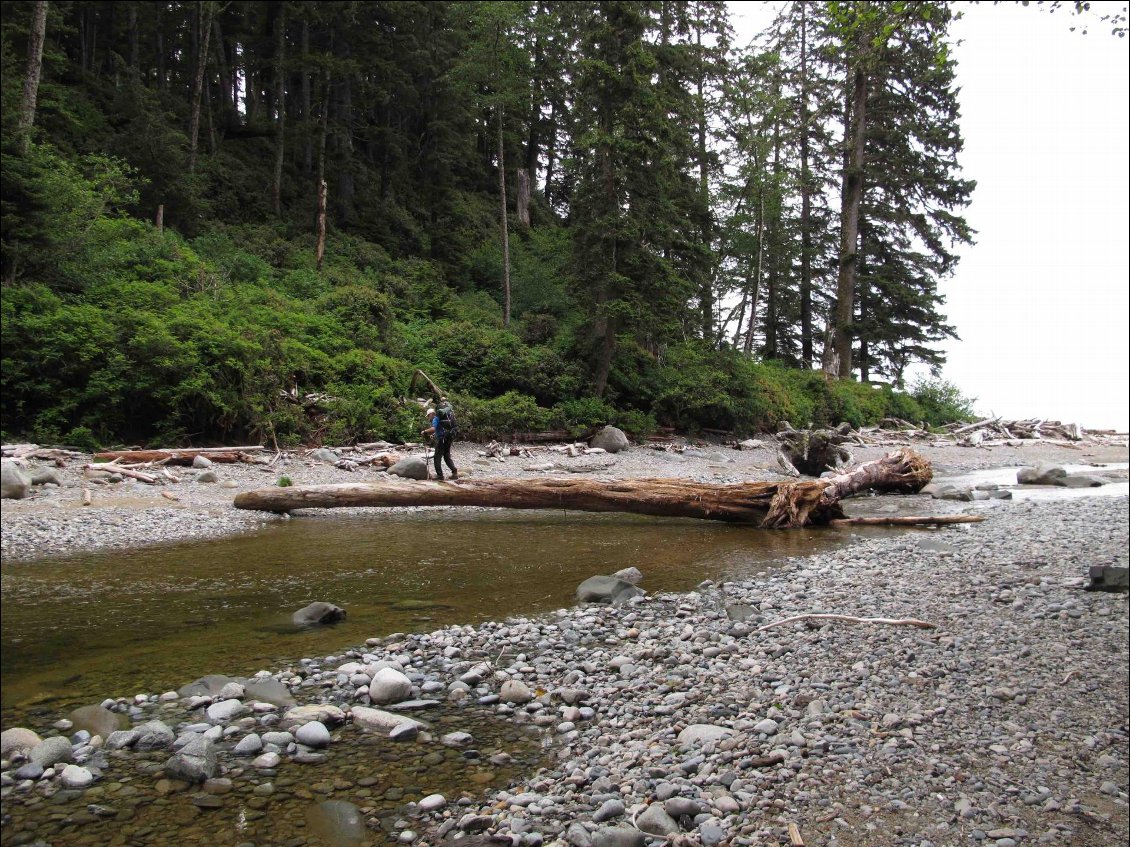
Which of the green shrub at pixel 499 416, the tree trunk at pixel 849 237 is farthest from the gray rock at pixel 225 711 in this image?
the tree trunk at pixel 849 237

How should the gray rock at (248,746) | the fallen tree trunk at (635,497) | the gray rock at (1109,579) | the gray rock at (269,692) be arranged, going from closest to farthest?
the gray rock at (248,746) → the gray rock at (269,692) → the gray rock at (1109,579) → the fallen tree trunk at (635,497)

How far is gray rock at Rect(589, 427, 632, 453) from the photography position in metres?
17.9

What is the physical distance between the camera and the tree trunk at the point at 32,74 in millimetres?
1722

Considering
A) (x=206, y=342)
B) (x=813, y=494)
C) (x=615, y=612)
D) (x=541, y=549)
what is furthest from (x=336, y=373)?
(x=813, y=494)

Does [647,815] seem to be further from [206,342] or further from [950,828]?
[206,342]

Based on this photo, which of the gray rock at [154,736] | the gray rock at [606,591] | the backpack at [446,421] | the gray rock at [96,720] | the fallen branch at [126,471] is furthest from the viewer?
the backpack at [446,421]

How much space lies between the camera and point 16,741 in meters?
1.15

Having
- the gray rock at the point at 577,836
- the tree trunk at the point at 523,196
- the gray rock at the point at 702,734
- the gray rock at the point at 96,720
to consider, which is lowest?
the gray rock at the point at 702,734

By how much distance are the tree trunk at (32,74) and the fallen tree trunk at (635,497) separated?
226 inches

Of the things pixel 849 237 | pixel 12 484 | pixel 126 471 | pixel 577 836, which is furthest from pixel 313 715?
pixel 849 237

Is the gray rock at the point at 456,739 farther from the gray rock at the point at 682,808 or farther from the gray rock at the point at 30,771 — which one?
the gray rock at the point at 30,771

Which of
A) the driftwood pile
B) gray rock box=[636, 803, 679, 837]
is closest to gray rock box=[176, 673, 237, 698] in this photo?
gray rock box=[636, 803, 679, 837]

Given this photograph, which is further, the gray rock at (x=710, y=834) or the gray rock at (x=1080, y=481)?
the gray rock at (x=1080, y=481)

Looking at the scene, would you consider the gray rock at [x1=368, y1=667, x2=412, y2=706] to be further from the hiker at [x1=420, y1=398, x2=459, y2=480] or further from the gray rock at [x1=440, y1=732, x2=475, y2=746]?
the hiker at [x1=420, y1=398, x2=459, y2=480]
